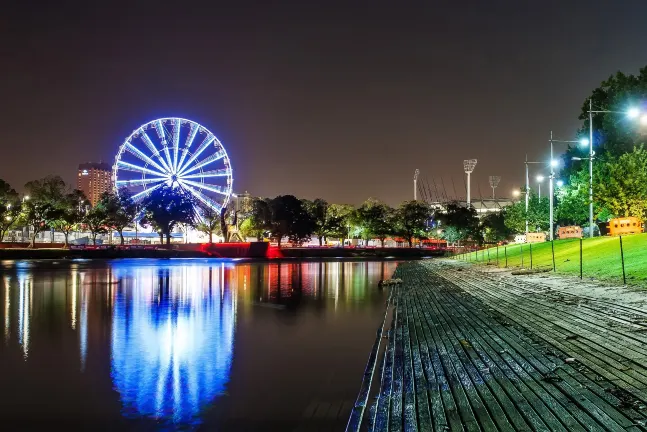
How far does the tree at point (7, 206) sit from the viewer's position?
329 feet

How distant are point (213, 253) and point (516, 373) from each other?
94.8 m

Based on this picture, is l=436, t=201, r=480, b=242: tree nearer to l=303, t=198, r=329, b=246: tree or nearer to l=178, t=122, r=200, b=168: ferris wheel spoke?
l=303, t=198, r=329, b=246: tree

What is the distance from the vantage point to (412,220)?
144 m

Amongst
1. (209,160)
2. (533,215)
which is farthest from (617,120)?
(209,160)

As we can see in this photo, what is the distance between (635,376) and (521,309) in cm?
1006

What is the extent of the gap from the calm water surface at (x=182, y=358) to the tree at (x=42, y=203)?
7813 centimetres

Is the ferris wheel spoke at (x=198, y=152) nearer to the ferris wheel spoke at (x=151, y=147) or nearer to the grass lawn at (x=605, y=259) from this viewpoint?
the ferris wheel spoke at (x=151, y=147)

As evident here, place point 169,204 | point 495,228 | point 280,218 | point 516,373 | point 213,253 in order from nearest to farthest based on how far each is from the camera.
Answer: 1. point 516,373
2. point 169,204
3. point 213,253
4. point 280,218
5. point 495,228

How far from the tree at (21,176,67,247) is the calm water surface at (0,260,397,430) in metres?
78.1

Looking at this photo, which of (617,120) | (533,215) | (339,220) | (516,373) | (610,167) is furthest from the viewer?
(339,220)

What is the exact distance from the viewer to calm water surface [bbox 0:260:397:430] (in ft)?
42.4

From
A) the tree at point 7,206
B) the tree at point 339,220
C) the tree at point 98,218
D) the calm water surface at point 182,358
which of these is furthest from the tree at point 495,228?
the calm water surface at point 182,358

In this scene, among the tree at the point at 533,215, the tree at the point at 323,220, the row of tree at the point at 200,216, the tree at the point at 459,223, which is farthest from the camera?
the tree at the point at 323,220

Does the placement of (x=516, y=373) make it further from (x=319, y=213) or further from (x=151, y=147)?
(x=319, y=213)
